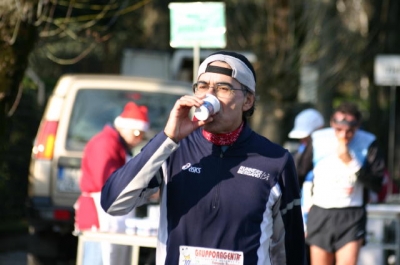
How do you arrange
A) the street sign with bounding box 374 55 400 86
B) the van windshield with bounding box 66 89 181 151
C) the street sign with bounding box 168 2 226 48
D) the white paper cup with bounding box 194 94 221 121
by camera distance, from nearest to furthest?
the white paper cup with bounding box 194 94 221 121 < the van windshield with bounding box 66 89 181 151 < the street sign with bounding box 168 2 226 48 < the street sign with bounding box 374 55 400 86

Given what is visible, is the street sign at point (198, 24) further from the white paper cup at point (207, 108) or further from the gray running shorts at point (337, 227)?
the white paper cup at point (207, 108)

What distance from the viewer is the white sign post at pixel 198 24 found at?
1182 cm

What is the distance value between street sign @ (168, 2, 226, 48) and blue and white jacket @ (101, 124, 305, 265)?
7.43 meters

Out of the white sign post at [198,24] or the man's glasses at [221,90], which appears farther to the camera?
the white sign post at [198,24]

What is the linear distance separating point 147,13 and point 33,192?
A: 21.0 m

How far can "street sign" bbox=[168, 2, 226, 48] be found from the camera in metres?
11.8

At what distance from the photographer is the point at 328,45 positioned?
19547 mm

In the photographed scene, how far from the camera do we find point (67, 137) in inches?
436

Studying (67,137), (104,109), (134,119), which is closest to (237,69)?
(134,119)

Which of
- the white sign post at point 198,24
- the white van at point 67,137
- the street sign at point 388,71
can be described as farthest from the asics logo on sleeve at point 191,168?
the street sign at point 388,71

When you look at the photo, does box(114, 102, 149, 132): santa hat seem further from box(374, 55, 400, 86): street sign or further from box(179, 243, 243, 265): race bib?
box(374, 55, 400, 86): street sign

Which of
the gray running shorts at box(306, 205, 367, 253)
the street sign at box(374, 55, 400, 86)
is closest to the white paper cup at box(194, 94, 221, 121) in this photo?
the gray running shorts at box(306, 205, 367, 253)

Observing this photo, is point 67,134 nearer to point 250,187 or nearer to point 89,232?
point 89,232

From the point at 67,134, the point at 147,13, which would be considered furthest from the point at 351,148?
the point at 147,13
